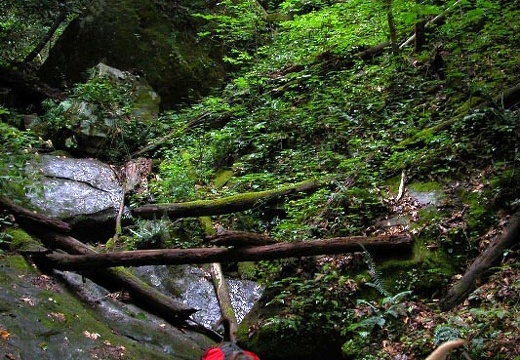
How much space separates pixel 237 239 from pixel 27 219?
3.45 metres

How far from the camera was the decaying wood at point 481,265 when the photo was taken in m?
5.22

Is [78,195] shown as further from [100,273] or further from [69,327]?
[69,327]

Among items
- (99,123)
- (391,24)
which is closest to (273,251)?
(391,24)

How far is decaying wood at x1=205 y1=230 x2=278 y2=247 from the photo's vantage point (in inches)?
219

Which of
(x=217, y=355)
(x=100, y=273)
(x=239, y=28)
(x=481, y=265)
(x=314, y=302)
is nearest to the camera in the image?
(x=217, y=355)

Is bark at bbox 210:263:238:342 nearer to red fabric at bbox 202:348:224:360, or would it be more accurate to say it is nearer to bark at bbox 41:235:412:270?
bark at bbox 41:235:412:270

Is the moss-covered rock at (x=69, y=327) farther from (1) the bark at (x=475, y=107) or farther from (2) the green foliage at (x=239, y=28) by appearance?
(2) the green foliage at (x=239, y=28)

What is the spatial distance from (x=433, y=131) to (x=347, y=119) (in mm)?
2289

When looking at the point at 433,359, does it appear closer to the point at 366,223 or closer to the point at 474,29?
the point at 366,223

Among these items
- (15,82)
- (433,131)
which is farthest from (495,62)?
(15,82)

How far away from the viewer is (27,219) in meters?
7.02

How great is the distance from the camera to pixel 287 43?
48.2 feet

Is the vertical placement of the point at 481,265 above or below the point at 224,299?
above

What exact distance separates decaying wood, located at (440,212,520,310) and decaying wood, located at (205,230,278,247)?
7.06 ft
